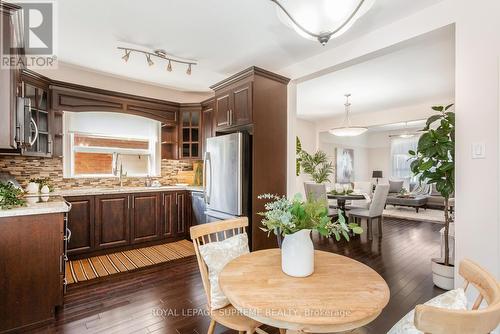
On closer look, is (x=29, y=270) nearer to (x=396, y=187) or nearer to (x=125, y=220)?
(x=125, y=220)

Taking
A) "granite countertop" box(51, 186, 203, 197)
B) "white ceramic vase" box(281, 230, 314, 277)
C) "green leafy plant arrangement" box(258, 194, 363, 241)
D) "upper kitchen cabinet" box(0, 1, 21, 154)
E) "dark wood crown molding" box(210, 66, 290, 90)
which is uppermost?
"dark wood crown molding" box(210, 66, 290, 90)

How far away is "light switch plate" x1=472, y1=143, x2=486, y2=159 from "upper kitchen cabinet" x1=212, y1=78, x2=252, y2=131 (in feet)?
6.91

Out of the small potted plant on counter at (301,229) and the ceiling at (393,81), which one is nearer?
the small potted plant on counter at (301,229)

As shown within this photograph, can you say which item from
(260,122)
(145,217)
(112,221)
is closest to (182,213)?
Answer: (145,217)

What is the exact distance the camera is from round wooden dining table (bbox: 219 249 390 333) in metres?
0.94

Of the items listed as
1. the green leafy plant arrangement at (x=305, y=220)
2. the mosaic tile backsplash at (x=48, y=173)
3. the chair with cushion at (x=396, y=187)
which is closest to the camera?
the green leafy plant arrangement at (x=305, y=220)

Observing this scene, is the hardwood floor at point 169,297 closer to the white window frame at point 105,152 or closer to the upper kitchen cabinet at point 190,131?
the white window frame at point 105,152

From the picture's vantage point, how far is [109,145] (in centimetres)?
416

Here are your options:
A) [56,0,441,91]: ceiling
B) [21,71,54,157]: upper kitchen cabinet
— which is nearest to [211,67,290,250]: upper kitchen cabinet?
[56,0,441,91]: ceiling

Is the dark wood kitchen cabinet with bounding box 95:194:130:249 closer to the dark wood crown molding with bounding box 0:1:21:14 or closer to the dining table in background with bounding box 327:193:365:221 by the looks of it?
the dark wood crown molding with bounding box 0:1:21:14

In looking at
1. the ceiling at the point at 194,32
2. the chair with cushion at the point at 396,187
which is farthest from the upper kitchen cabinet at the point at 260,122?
the chair with cushion at the point at 396,187

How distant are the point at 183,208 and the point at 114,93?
215cm

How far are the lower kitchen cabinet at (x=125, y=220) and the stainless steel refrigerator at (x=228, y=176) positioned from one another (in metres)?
0.98

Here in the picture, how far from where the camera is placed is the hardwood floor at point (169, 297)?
1991 millimetres
